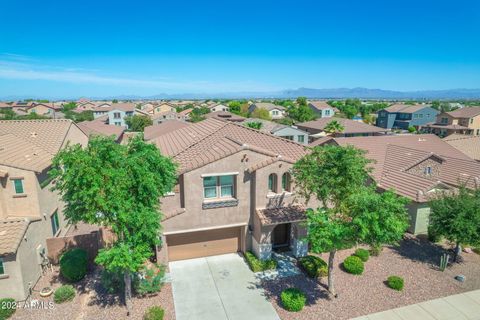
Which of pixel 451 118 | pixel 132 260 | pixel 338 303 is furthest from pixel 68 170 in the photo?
pixel 451 118

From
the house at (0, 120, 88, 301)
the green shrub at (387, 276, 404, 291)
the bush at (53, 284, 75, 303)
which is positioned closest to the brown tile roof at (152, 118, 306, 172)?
the house at (0, 120, 88, 301)

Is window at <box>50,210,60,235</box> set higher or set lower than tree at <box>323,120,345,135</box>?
lower

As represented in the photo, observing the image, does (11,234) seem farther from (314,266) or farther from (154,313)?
(314,266)

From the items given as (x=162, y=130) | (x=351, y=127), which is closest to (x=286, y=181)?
(x=162, y=130)

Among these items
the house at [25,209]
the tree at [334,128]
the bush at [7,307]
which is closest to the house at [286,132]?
the tree at [334,128]

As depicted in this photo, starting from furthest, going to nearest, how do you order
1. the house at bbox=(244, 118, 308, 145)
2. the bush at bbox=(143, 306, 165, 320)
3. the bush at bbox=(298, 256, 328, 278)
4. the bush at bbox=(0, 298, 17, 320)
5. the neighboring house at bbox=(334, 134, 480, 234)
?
the house at bbox=(244, 118, 308, 145)
the neighboring house at bbox=(334, 134, 480, 234)
the bush at bbox=(298, 256, 328, 278)
the bush at bbox=(0, 298, 17, 320)
the bush at bbox=(143, 306, 165, 320)

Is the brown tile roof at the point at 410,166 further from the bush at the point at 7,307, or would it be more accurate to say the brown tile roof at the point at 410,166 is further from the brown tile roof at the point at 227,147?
the bush at the point at 7,307

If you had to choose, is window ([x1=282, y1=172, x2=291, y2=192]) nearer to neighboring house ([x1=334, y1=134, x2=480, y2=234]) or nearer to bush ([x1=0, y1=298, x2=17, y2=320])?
neighboring house ([x1=334, y1=134, x2=480, y2=234])
